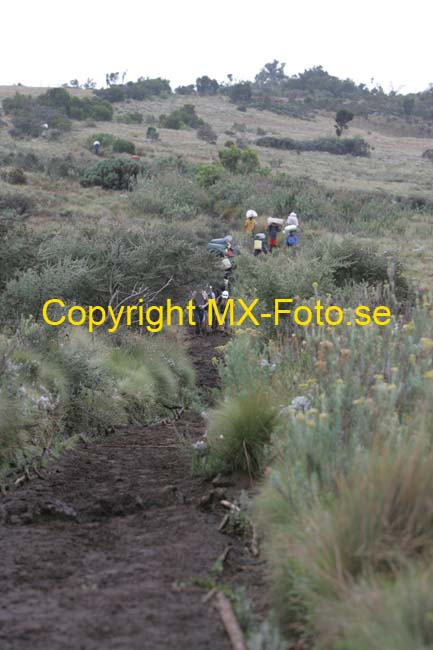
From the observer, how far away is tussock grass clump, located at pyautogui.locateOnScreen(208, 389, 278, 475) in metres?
6.00

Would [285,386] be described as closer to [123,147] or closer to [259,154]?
[123,147]

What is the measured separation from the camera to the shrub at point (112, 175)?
35500mm

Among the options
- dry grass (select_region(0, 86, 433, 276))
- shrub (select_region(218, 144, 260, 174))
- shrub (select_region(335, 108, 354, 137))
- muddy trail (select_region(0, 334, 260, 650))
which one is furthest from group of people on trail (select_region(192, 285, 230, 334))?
shrub (select_region(335, 108, 354, 137))

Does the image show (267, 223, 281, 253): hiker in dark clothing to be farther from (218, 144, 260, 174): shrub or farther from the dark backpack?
(218, 144, 260, 174): shrub

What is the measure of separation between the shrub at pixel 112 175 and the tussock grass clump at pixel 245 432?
29582mm

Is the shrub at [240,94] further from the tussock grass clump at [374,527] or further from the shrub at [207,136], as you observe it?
the tussock grass clump at [374,527]

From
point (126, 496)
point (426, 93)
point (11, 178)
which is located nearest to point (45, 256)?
point (126, 496)

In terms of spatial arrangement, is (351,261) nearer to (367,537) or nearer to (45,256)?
(45,256)

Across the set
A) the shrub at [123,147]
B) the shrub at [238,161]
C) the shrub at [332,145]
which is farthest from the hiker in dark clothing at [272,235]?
the shrub at [332,145]

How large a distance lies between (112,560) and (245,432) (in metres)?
1.91

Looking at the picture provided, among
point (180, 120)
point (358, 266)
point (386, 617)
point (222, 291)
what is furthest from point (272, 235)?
point (180, 120)

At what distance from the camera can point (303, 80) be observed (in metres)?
125

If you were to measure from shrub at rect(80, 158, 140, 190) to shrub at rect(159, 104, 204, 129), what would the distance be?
34.7 meters

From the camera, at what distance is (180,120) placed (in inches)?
2798
